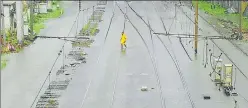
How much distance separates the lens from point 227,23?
1490 inches

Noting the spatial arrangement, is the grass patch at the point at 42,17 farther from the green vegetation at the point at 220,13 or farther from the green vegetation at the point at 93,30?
the green vegetation at the point at 220,13

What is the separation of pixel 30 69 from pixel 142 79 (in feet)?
15.5

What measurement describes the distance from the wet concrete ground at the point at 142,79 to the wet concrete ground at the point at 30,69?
1.26 metres

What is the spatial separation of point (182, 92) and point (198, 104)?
5.20ft

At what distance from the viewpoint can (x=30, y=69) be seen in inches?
979

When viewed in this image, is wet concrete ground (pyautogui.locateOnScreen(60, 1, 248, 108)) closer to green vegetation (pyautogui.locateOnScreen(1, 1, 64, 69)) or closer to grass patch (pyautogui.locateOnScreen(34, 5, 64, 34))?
green vegetation (pyautogui.locateOnScreen(1, 1, 64, 69))

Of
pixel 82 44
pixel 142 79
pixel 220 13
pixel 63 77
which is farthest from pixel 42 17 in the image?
pixel 142 79

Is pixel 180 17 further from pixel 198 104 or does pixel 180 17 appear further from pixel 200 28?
pixel 198 104

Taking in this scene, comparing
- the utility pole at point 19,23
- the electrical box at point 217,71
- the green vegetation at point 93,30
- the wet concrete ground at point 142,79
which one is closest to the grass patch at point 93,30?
the green vegetation at point 93,30

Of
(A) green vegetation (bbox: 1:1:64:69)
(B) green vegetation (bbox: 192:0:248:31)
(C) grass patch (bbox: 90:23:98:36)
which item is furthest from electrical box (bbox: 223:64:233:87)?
(C) grass patch (bbox: 90:23:98:36)

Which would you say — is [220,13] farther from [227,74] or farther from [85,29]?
[227,74]

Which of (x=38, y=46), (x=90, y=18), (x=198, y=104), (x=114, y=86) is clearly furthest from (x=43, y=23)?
(x=198, y=104)

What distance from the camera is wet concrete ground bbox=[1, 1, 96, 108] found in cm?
2027

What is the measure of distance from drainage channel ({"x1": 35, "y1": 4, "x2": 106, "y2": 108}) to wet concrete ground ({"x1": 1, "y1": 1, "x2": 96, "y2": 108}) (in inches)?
12.3
